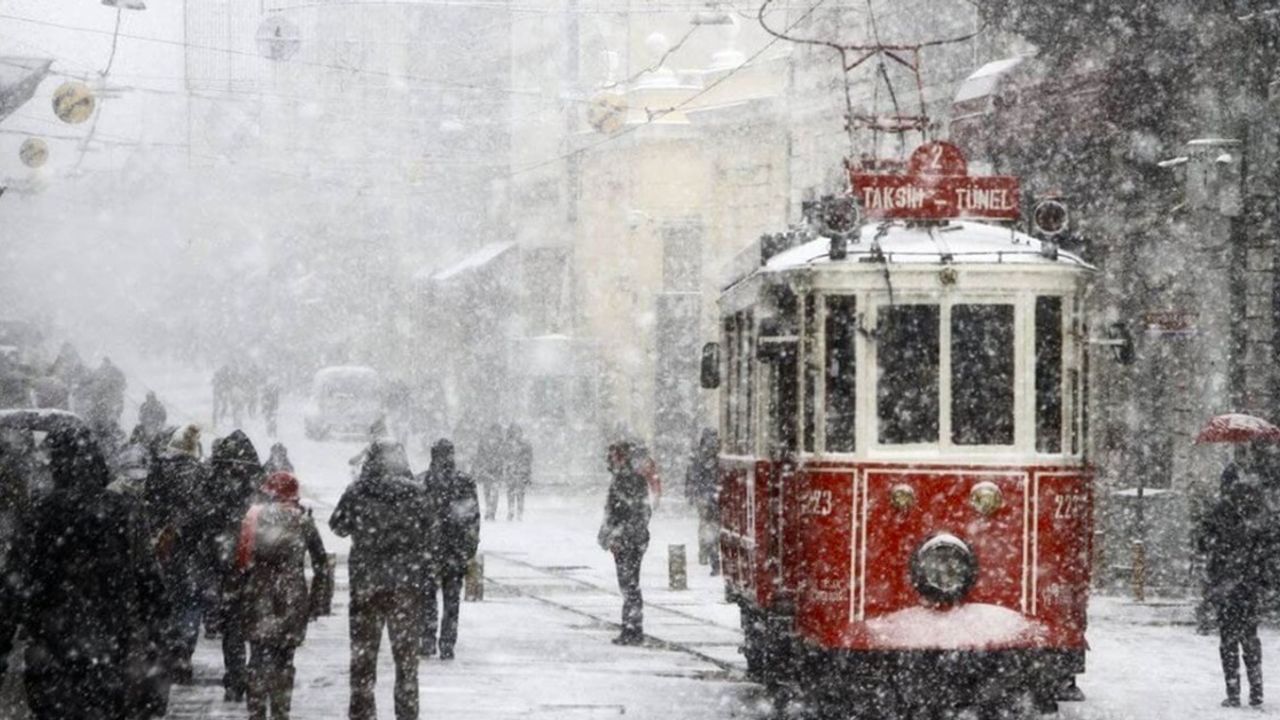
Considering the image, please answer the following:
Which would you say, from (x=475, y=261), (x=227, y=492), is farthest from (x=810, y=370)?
(x=475, y=261)

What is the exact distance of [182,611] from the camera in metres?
16.7

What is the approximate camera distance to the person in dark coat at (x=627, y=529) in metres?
20.0

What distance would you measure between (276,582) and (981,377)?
441 cm

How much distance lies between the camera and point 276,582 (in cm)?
1317

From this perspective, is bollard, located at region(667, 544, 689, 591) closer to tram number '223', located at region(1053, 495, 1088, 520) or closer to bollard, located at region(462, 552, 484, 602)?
bollard, located at region(462, 552, 484, 602)

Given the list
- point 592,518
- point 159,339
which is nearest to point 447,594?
point 592,518

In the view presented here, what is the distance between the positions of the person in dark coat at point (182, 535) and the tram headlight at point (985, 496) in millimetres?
5836

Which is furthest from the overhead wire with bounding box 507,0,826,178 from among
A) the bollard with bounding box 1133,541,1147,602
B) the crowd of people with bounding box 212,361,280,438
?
the bollard with bounding box 1133,541,1147,602

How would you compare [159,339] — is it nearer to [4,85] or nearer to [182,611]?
[4,85]

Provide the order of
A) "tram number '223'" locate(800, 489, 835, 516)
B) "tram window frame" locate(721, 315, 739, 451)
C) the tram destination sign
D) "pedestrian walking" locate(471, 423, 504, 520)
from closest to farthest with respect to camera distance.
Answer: "tram number '223'" locate(800, 489, 835, 516)
the tram destination sign
"tram window frame" locate(721, 315, 739, 451)
"pedestrian walking" locate(471, 423, 504, 520)

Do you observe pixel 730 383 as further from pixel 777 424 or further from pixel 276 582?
pixel 276 582

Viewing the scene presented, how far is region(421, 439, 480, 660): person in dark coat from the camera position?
1847 cm

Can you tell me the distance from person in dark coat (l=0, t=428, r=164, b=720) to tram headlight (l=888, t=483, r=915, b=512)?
5580 mm

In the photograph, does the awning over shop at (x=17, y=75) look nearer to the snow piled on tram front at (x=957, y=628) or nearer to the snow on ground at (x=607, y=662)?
the snow on ground at (x=607, y=662)
